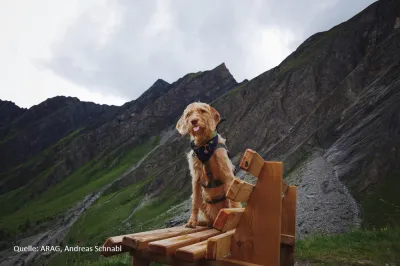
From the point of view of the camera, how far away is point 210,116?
234 inches

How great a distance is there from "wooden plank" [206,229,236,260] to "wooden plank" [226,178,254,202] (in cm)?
43

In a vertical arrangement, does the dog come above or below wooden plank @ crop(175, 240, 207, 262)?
above

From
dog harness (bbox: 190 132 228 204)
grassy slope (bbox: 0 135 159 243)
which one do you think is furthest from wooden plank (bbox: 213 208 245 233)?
grassy slope (bbox: 0 135 159 243)

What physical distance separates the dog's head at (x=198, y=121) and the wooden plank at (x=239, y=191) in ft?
8.16

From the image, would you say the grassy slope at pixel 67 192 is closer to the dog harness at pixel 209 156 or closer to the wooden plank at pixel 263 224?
the dog harness at pixel 209 156

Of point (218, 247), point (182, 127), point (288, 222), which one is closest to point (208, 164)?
point (182, 127)

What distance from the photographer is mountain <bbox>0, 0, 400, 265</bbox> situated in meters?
24.7

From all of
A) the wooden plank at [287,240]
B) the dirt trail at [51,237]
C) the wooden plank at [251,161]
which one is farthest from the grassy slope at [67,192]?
the wooden plank at [251,161]

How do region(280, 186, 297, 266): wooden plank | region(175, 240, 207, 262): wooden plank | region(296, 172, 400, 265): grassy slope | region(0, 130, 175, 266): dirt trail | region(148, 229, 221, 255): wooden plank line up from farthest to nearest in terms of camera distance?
region(0, 130, 175, 266): dirt trail → region(296, 172, 400, 265): grassy slope → region(280, 186, 297, 266): wooden plank → region(148, 229, 221, 255): wooden plank → region(175, 240, 207, 262): wooden plank

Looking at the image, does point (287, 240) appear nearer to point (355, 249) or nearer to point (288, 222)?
point (288, 222)

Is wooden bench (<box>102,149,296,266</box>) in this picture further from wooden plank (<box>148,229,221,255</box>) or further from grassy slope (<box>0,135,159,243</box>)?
grassy slope (<box>0,135,159,243</box>)

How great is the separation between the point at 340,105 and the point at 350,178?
20.4 meters

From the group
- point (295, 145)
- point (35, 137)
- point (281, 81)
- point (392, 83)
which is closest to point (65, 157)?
point (35, 137)

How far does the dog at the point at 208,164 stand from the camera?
222 inches
